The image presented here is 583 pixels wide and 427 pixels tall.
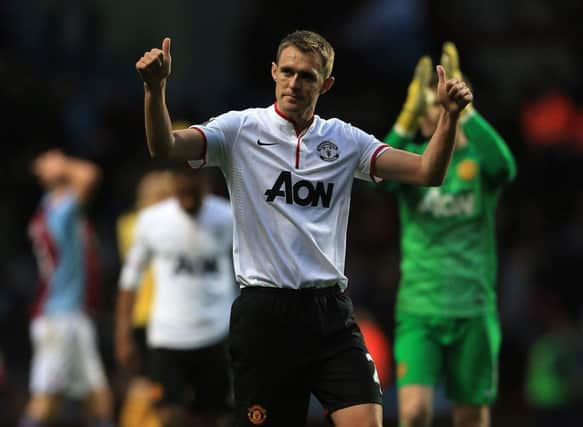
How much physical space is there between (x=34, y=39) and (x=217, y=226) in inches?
316

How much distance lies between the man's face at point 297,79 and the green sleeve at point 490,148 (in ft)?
6.38

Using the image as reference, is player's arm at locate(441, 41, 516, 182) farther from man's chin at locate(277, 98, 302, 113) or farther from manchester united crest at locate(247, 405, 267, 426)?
manchester united crest at locate(247, 405, 267, 426)

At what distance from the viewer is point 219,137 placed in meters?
5.54

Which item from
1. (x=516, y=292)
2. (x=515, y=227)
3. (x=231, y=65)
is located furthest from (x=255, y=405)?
(x=231, y=65)

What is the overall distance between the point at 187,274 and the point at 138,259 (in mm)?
422

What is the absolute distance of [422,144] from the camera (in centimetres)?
768

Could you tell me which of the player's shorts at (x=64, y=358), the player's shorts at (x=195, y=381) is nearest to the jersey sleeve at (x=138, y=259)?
the player's shorts at (x=195, y=381)

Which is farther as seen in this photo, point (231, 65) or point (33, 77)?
point (231, 65)

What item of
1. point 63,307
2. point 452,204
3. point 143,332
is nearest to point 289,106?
point 452,204

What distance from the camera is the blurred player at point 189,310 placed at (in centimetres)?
886

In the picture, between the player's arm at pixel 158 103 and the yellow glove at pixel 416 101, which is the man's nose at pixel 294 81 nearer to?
the player's arm at pixel 158 103

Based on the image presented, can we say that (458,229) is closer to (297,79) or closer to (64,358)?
(297,79)

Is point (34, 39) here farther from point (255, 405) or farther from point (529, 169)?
point (255, 405)

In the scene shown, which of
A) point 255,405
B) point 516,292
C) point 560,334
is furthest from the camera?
point 516,292
